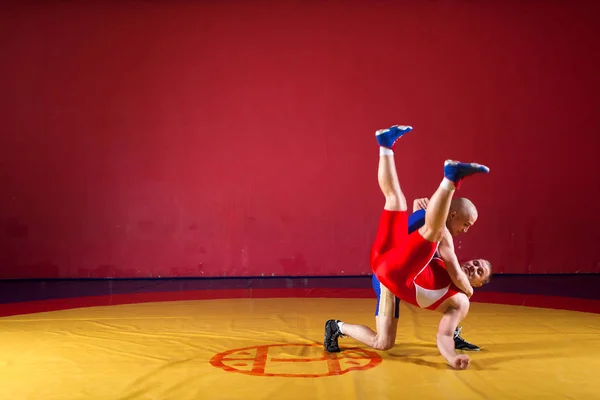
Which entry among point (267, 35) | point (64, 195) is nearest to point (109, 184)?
point (64, 195)

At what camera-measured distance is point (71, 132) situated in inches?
278

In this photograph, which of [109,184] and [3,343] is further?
[109,184]

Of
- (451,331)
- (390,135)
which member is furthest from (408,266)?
(390,135)

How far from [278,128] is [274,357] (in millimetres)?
4260

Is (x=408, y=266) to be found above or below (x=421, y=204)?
below

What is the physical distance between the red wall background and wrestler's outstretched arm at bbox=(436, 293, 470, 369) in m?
4.07

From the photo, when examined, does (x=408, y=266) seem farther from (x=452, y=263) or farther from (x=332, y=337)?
(x=332, y=337)

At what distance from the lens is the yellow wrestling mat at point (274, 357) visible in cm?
249

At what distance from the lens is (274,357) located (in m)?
3.08

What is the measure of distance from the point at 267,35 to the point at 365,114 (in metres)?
1.30

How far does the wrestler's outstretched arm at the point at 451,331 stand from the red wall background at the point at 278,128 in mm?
4066

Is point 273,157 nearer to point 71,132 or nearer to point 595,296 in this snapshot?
point 71,132

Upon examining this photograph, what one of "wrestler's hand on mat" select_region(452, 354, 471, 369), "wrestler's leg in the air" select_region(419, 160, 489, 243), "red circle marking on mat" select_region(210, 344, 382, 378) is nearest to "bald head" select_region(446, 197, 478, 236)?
"wrestler's leg in the air" select_region(419, 160, 489, 243)

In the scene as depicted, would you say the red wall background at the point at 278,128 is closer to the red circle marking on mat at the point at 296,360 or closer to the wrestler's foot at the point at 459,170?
the red circle marking on mat at the point at 296,360
